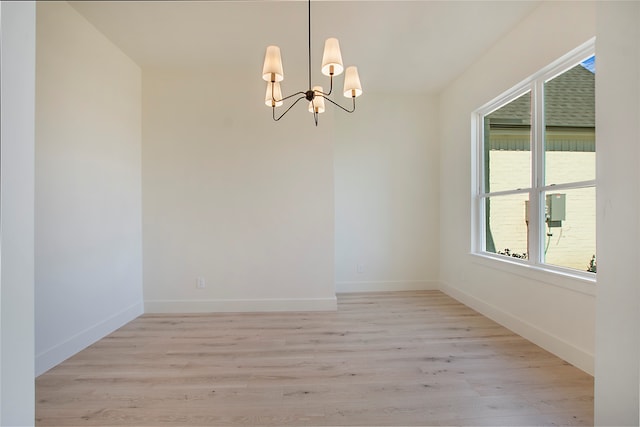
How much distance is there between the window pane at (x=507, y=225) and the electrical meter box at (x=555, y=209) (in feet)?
0.82

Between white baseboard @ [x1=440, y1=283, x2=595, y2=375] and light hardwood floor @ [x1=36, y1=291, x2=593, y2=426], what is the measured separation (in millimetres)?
64

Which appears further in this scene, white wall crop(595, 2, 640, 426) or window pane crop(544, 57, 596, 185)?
window pane crop(544, 57, 596, 185)

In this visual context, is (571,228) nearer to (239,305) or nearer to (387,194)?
(387,194)

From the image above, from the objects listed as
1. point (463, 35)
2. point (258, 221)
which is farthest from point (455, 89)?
point (258, 221)

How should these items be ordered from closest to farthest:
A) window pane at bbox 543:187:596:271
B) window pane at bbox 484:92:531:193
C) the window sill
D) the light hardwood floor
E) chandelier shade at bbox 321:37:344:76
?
the light hardwood floor < chandelier shade at bbox 321:37:344:76 < the window sill < window pane at bbox 543:187:596:271 < window pane at bbox 484:92:531:193

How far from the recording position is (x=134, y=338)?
247 cm

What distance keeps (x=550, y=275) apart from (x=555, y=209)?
55 centimetres

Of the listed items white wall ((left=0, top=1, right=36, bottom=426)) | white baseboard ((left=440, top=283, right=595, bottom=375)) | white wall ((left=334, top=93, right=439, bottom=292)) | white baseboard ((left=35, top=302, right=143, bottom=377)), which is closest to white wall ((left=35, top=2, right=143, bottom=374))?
white baseboard ((left=35, top=302, right=143, bottom=377))

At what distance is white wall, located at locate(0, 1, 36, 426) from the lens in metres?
0.58

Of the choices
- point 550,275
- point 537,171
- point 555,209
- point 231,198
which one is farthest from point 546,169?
point 231,198

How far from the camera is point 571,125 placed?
221cm

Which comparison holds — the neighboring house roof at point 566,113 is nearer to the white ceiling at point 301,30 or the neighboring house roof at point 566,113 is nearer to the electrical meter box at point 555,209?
the electrical meter box at point 555,209

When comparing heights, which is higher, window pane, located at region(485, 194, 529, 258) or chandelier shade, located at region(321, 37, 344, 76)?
chandelier shade, located at region(321, 37, 344, 76)

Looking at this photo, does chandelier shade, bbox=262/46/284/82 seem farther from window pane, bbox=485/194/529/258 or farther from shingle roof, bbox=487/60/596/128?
window pane, bbox=485/194/529/258
